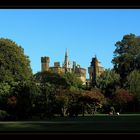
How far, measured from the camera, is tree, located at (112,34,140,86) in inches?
2190

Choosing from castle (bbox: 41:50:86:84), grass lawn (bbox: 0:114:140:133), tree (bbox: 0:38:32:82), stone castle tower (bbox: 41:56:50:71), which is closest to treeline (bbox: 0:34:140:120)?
tree (bbox: 0:38:32:82)

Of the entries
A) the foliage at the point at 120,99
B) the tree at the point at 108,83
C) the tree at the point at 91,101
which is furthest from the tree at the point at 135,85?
the tree at the point at 91,101

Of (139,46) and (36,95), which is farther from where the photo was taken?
(139,46)

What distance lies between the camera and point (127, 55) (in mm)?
56938

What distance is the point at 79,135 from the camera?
171 inches

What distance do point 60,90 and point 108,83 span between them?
17.7 meters

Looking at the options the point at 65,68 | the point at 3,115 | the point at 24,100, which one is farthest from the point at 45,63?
the point at 3,115

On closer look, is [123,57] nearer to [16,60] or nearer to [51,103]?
[16,60]

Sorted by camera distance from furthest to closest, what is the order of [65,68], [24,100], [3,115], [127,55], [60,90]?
1. [65,68]
2. [127,55]
3. [60,90]
4. [24,100]
5. [3,115]

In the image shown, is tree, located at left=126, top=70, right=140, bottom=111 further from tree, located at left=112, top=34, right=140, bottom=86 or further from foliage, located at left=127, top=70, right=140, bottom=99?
tree, located at left=112, top=34, right=140, bottom=86

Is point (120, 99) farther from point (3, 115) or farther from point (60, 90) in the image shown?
point (3, 115)

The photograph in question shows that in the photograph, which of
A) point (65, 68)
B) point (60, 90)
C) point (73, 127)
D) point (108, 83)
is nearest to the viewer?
point (73, 127)
